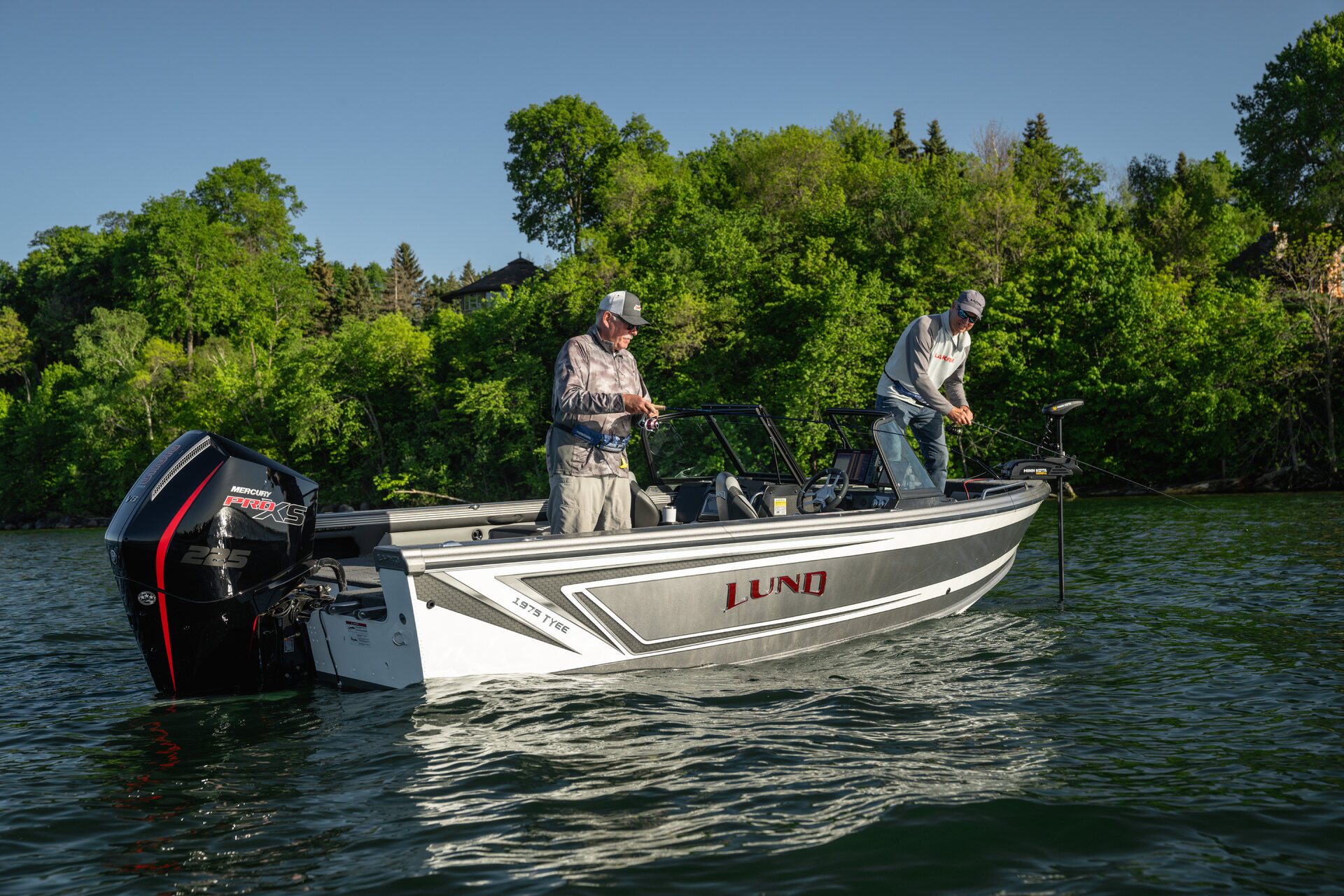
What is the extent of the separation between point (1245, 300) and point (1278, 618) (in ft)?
72.5

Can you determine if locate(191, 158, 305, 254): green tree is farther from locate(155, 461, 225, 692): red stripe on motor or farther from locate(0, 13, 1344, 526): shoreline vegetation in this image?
locate(155, 461, 225, 692): red stripe on motor

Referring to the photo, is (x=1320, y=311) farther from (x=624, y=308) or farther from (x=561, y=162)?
(x=561, y=162)

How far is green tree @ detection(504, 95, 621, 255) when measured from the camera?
43406mm

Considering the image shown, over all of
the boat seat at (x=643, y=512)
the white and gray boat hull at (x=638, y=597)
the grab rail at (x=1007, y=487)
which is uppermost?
the boat seat at (x=643, y=512)

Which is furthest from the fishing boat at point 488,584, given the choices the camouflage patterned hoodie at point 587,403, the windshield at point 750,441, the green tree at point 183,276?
the green tree at point 183,276

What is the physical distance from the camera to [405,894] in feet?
8.71

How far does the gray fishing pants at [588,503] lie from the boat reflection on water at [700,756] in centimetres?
86

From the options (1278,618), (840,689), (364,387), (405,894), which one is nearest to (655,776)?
(405,894)

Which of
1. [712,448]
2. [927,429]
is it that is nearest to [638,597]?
[712,448]

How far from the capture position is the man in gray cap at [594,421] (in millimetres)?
5066

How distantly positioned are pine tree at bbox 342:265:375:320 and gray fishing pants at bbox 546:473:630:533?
57.9 metres

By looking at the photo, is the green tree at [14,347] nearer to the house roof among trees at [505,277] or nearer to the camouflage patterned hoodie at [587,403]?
the house roof among trees at [505,277]

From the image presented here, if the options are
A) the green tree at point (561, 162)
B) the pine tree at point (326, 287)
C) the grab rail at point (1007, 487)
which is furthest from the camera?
the pine tree at point (326, 287)

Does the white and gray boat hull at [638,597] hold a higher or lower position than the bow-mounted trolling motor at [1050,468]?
lower
